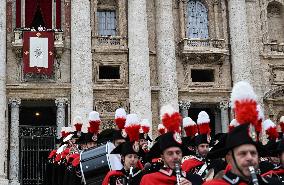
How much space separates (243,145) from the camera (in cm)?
498

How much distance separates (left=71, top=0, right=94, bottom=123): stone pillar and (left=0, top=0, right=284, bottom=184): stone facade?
5cm

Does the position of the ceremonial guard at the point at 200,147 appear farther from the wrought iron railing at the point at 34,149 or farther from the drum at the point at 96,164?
the wrought iron railing at the point at 34,149

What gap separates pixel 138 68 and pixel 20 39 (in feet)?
21.0

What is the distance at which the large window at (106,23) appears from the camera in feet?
101

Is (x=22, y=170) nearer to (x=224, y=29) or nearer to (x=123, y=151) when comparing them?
(x=224, y=29)

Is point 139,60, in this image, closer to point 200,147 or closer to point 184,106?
point 184,106

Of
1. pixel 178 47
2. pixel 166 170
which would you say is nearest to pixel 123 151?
pixel 166 170

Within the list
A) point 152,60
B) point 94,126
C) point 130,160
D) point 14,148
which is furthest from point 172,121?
point 152,60

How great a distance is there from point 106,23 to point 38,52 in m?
4.44

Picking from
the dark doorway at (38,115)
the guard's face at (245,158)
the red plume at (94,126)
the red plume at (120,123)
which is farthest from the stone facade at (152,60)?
the guard's face at (245,158)

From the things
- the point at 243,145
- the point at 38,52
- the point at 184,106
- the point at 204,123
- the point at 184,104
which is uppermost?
the point at 38,52

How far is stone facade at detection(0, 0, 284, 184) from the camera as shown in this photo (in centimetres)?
2873

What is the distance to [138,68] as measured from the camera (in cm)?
2895

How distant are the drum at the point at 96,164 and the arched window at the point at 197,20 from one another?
67.4 feet
